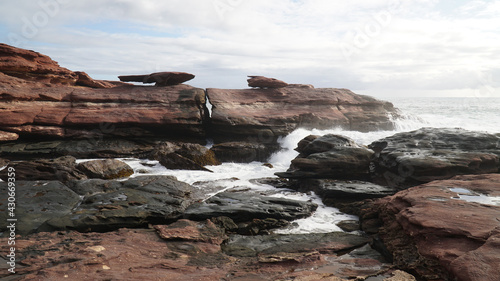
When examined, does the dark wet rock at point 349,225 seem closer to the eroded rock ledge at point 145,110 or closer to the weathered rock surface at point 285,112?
the eroded rock ledge at point 145,110

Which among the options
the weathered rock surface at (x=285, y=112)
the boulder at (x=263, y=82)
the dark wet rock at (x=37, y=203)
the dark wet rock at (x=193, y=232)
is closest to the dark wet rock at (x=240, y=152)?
the weathered rock surface at (x=285, y=112)

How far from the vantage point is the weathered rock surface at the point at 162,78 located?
58.8 feet

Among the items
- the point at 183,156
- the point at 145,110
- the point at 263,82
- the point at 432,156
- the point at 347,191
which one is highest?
the point at 263,82

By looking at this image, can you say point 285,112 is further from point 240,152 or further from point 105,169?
point 105,169

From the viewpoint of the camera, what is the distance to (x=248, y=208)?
7410mm

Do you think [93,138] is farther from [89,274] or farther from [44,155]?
[89,274]

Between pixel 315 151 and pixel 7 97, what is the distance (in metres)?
13.2

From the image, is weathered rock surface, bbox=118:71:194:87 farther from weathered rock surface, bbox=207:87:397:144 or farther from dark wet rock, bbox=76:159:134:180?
dark wet rock, bbox=76:159:134:180

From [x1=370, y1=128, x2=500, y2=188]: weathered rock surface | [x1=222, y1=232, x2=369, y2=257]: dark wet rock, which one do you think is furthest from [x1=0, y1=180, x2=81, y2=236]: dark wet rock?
[x1=370, y1=128, x2=500, y2=188]: weathered rock surface

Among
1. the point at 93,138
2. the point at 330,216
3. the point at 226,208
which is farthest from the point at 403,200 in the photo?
the point at 93,138

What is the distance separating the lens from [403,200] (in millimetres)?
6160

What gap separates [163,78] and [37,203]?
11633 mm

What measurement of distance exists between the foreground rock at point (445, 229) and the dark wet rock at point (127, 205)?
435cm


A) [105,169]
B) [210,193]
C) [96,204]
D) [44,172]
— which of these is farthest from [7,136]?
[210,193]
